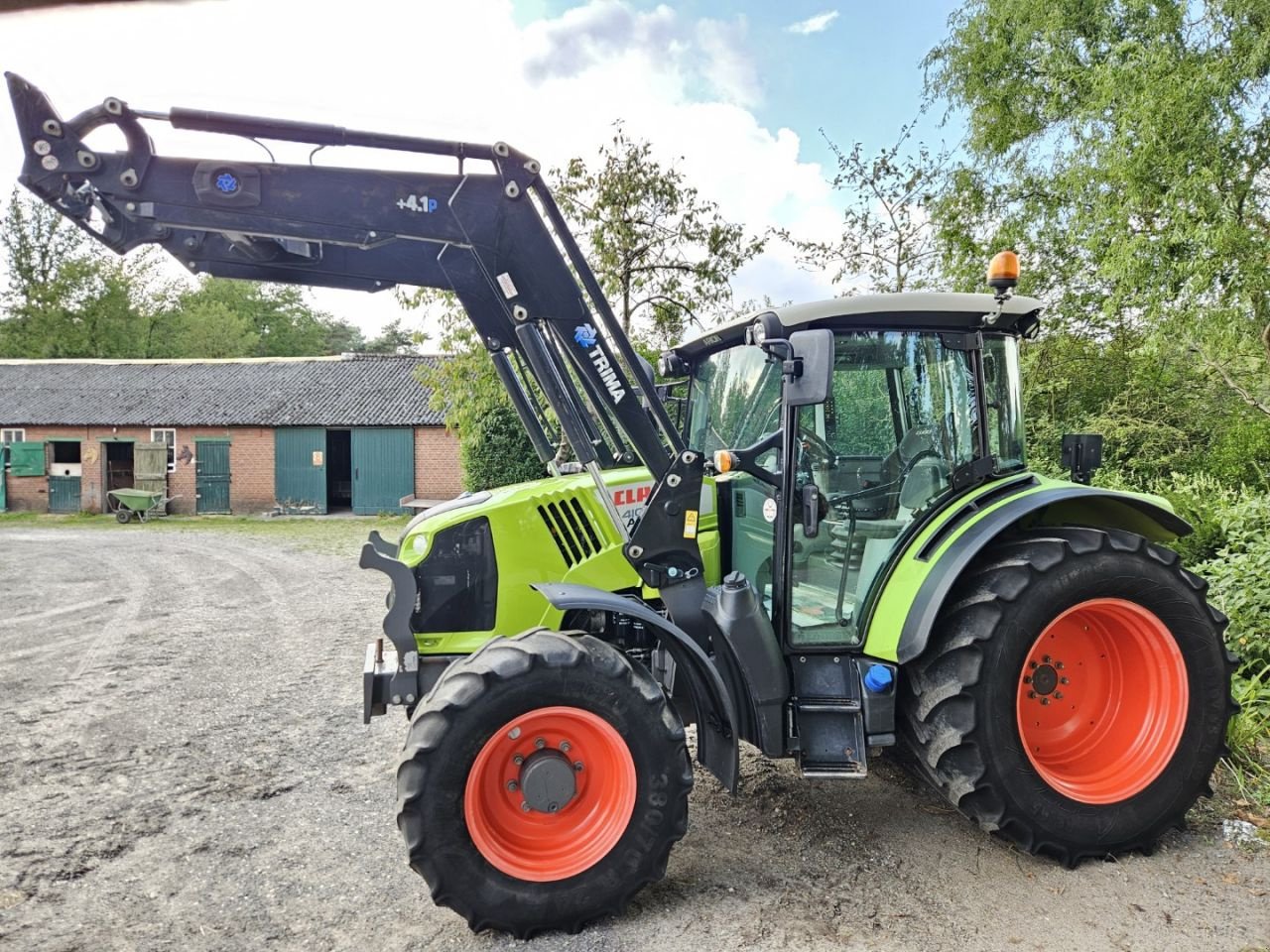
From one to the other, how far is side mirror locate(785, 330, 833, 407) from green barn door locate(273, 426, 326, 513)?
23.2 metres

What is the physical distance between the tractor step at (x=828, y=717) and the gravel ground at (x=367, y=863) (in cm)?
45

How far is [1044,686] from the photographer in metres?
3.62

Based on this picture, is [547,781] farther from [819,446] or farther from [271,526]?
[271,526]

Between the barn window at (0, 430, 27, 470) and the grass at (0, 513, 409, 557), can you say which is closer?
the grass at (0, 513, 409, 557)

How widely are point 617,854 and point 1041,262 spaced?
11.1 metres

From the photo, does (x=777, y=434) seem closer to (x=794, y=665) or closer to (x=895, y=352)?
(x=895, y=352)

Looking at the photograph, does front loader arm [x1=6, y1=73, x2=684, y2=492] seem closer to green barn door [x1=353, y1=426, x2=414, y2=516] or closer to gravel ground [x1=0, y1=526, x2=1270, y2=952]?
gravel ground [x1=0, y1=526, x2=1270, y2=952]

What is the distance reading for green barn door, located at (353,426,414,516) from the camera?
933 inches

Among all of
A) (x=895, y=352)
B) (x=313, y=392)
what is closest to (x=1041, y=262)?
(x=895, y=352)

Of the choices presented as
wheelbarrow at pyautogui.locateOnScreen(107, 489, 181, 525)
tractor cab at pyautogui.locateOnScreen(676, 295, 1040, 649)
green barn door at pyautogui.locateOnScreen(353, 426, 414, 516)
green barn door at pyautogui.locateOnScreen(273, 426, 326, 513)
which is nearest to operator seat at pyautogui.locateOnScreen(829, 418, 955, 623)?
tractor cab at pyautogui.locateOnScreen(676, 295, 1040, 649)

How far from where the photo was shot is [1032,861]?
11.2 feet

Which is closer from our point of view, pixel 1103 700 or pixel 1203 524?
pixel 1103 700

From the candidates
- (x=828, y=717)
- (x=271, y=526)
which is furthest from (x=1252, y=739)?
(x=271, y=526)

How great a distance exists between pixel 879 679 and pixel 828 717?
258mm
